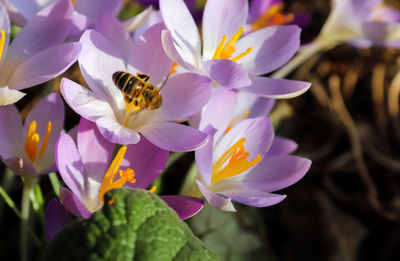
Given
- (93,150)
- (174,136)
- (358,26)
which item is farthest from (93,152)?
(358,26)

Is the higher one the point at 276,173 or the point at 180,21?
the point at 180,21

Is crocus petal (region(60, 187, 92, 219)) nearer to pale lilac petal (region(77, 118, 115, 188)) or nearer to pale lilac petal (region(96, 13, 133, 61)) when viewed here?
pale lilac petal (region(77, 118, 115, 188))

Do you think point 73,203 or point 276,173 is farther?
point 276,173

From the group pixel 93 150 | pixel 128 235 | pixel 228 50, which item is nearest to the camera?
pixel 128 235

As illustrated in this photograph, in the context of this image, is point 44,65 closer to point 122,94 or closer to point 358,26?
point 122,94

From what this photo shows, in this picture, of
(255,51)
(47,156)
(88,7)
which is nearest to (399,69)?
(255,51)

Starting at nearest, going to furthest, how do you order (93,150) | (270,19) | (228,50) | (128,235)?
1. (128,235)
2. (93,150)
3. (228,50)
4. (270,19)

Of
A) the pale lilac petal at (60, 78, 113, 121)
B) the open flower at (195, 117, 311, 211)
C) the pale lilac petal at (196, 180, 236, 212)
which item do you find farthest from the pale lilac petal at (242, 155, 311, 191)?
the pale lilac petal at (60, 78, 113, 121)
